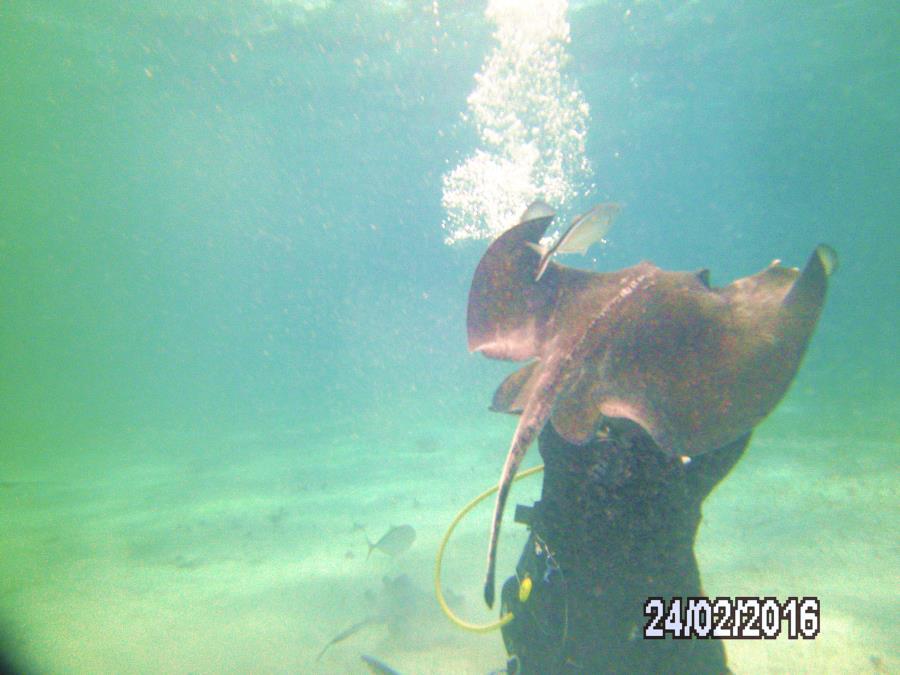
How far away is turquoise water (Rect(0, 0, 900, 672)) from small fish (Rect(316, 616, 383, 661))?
17 centimetres

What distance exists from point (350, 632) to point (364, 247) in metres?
68.9

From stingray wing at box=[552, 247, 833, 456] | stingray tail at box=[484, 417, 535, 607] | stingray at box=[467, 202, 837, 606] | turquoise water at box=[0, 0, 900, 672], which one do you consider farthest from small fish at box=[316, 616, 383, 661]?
stingray wing at box=[552, 247, 833, 456]

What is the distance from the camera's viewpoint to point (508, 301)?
2.84m

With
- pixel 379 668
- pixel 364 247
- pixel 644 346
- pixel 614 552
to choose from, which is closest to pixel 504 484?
pixel 614 552

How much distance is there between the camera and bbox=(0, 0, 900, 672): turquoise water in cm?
691

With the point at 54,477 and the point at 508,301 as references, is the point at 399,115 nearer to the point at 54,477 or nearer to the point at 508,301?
the point at 54,477

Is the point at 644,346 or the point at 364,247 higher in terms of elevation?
the point at 644,346

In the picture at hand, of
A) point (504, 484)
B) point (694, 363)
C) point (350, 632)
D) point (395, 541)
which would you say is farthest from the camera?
point (395, 541)

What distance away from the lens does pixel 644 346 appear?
2.27 meters

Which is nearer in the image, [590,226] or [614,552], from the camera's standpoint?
[614,552]

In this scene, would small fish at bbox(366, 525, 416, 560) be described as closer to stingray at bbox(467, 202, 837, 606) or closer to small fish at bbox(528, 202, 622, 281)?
small fish at bbox(528, 202, 622, 281)

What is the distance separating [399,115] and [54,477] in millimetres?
29180

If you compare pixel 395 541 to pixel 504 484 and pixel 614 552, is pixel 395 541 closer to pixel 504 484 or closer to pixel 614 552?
pixel 614 552

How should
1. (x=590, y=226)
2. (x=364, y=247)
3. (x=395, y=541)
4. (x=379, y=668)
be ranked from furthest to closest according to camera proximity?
1. (x=364, y=247)
2. (x=395, y=541)
3. (x=590, y=226)
4. (x=379, y=668)
